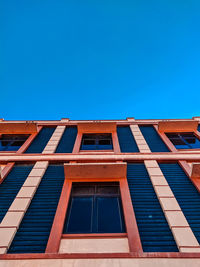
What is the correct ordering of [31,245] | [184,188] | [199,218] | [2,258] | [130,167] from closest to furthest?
[2,258] < [31,245] < [199,218] < [184,188] < [130,167]

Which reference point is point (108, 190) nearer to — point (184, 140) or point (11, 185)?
point (11, 185)

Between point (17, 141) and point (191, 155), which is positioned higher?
point (17, 141)

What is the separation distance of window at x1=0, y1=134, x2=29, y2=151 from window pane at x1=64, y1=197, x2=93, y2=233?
5.13 metres

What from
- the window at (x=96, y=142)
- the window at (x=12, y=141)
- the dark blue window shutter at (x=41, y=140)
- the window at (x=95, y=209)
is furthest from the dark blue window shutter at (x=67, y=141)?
the window at (x=95, y=209)

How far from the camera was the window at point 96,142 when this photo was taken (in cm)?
903

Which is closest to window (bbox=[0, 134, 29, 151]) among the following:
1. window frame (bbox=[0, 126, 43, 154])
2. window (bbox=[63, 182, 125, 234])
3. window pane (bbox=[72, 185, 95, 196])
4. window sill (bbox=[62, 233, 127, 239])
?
window frame (bbox=[0, 126, 43, 154])

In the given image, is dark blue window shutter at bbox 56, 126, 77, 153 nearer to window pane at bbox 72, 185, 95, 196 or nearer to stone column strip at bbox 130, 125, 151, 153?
window pane at bbox 72, 185, 95, 196

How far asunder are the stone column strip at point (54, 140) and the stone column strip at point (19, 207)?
1201 millimetres

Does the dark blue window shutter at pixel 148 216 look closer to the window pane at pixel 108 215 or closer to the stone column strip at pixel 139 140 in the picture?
the window pane at pixel 108 215

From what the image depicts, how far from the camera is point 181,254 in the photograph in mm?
3424

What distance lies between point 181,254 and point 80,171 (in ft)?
12.1

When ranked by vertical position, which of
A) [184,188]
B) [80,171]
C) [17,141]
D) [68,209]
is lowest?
[68,209]

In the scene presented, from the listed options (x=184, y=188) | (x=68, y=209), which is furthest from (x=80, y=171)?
(x=184, y=188)

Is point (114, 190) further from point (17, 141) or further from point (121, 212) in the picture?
point (17, 141)
